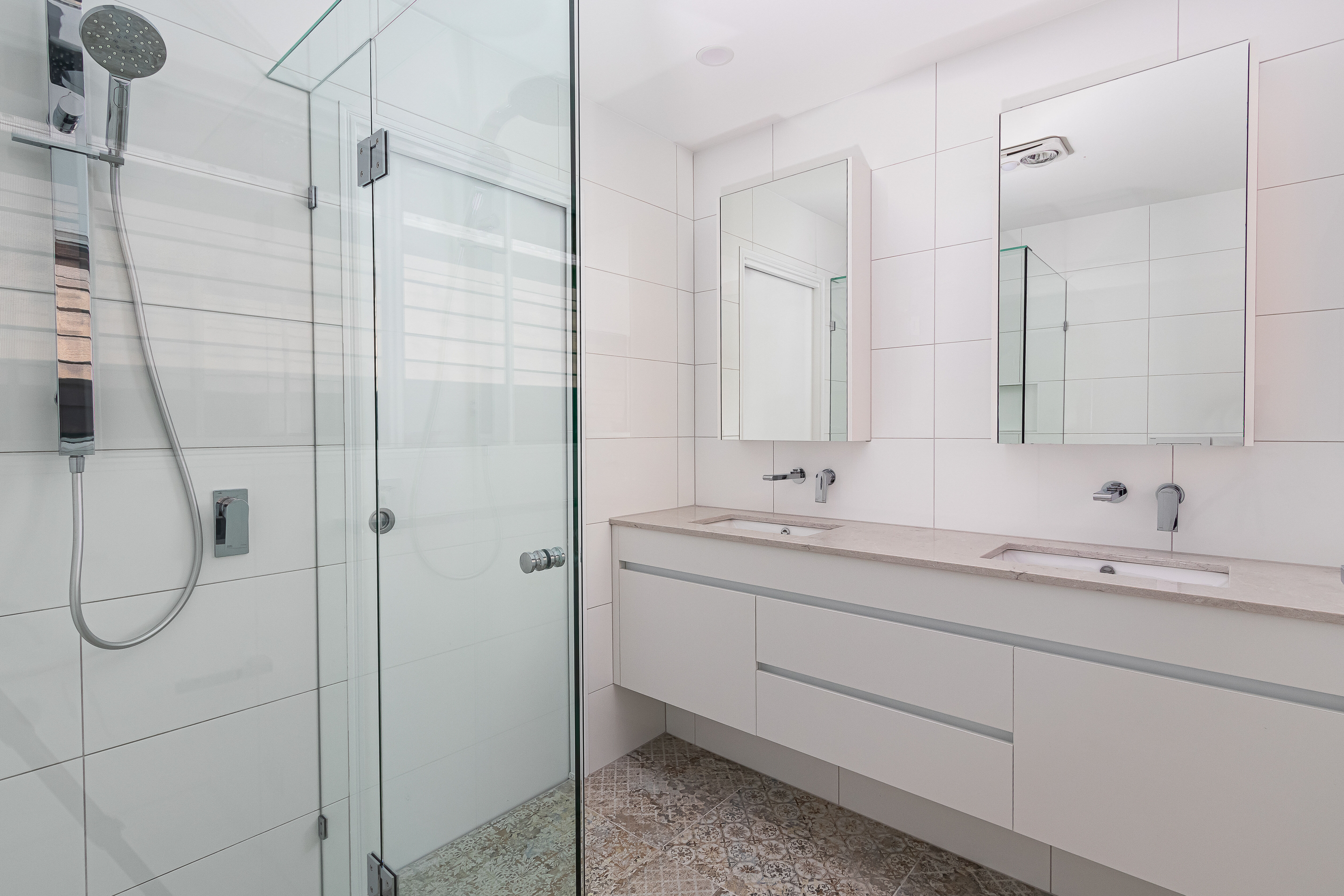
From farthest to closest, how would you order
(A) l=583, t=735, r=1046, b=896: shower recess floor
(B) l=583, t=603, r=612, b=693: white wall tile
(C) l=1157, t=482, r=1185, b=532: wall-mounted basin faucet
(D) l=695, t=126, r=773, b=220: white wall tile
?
(D) l=695, t=126, r=773, b=220: white wall tile, (B) l=583, t=603, r=612, b=693: white wall tile, (A) l=583, t=735, r=1046, b=896: shower recess floor, (C) l=1157, t=482, r=1185, b=532: wall-mounted basin faucet

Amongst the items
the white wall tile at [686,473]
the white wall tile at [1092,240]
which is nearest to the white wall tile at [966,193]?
the white wall tile at [1092,240]

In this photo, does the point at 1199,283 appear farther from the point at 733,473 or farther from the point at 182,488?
the point at 182,488

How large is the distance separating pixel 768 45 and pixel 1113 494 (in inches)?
64.9

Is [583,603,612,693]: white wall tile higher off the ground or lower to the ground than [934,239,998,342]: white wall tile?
lower

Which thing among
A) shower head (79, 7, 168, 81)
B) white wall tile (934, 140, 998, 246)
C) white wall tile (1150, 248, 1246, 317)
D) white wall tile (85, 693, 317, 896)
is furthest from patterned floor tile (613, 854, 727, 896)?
shower head (79, 7, 168, 81)

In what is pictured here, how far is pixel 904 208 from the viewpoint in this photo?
2139 mm

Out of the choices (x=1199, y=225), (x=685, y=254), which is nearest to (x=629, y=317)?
(x=685, y=254)

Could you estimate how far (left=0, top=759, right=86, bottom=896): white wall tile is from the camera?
1079 mm

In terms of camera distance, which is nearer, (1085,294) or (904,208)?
(1085,294)

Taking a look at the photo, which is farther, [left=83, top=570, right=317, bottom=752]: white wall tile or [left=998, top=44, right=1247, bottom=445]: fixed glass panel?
[left=998, top=44, right=1247, bottom=445]: fixed glass panel

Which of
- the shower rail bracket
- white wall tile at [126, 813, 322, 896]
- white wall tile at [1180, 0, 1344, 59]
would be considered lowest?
white wall tile at [126, 813, 322, 896]

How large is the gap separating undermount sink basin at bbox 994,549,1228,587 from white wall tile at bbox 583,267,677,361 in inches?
55.9

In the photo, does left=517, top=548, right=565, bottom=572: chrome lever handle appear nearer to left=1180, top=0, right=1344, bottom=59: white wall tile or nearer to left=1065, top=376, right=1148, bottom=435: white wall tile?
left=1065, top=376, right=1148, bottom=435: white wall tile

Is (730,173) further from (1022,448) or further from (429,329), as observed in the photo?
(429,329)
